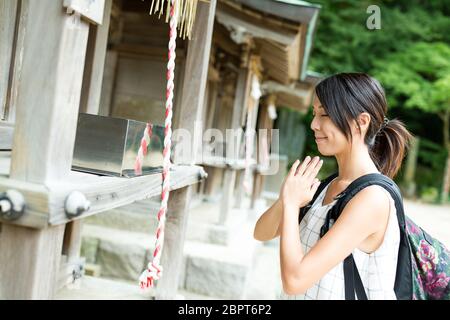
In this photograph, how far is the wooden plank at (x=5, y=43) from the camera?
2199mm

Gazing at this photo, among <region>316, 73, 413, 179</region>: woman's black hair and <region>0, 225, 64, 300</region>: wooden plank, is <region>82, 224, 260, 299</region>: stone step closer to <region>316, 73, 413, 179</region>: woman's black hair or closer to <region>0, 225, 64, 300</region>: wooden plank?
<region>316, 73, 413, 179</region>: woman's black hair

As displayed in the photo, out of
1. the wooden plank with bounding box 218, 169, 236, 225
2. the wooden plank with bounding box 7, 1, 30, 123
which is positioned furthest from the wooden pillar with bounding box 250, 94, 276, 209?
the wooden plank with bounding box 7, 1, 30, 123

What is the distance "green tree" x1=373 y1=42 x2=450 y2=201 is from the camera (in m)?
15.4

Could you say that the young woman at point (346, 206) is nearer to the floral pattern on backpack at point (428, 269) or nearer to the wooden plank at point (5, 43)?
the floral pattern on backpack at point (428, 269)

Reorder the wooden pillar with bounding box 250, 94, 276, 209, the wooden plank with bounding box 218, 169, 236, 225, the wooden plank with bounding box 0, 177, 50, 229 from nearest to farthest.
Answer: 1. the wooden plank with bounding box 0, 177, 50, 229
2. the wooden plank with bounding box 218, 169, 236, 225
3. the wooden pillar with bounding box 250, 94, 276, 209

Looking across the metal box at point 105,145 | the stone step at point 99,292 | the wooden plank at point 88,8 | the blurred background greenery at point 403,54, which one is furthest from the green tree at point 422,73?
the wooden plank at point 88,8

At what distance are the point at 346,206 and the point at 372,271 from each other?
230 mm

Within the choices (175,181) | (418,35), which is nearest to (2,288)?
(175,181)

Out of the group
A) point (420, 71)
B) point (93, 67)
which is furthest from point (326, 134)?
point (420, 71)

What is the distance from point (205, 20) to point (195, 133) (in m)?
0.63

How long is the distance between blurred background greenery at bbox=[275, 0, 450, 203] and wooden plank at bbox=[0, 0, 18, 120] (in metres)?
15.2

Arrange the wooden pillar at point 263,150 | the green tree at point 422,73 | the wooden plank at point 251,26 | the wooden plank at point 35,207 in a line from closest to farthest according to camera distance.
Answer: the wooden plank at point 35,207 → the wooden plank at point 251,26 → the wooden pillar at point 263,150 → the green tree at point 422,73

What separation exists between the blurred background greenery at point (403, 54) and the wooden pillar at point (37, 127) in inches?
628

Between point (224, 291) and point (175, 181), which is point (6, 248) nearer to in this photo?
point (175, 181)
